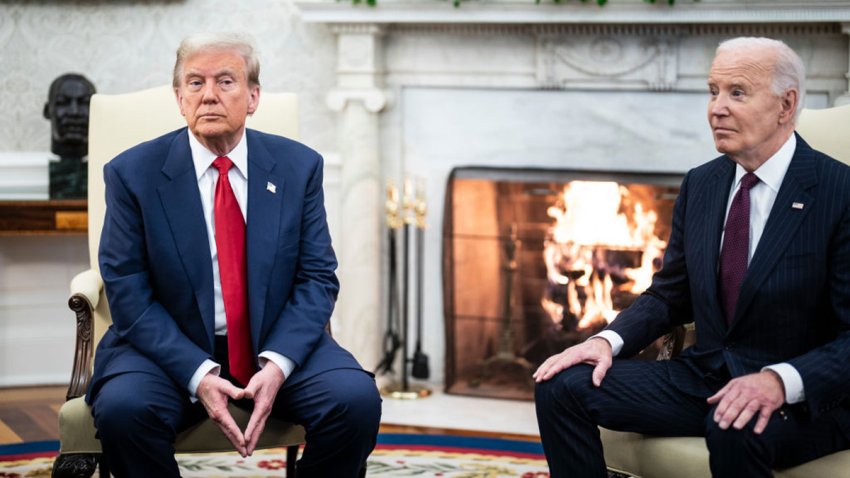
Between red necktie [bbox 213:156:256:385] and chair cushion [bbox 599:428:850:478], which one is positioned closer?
chair cushion [bbox 599:428:850:478]

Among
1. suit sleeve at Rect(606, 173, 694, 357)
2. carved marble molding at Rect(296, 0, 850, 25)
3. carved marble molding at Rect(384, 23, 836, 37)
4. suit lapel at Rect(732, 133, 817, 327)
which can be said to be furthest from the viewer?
carved marble molding at Rect(384, 23, 836, 37)

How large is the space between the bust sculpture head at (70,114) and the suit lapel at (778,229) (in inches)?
110

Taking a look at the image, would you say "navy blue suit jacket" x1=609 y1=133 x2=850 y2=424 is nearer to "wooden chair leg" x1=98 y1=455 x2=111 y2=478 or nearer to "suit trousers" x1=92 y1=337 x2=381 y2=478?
"suit trousers" x1=92 y1=337 x2=381 y2=478

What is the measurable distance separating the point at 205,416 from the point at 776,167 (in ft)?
4.28

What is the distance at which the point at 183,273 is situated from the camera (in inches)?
96.7

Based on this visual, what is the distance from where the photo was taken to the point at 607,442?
233cm

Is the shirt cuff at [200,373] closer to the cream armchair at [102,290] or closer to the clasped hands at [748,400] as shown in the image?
the cream armchair at [102,290]

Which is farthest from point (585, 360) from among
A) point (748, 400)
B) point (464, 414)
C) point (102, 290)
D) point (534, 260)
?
point (534, 260)

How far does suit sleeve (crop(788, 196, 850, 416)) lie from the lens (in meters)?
2.11

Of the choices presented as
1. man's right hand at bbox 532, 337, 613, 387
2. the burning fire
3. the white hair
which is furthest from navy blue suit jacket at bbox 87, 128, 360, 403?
the burning fire

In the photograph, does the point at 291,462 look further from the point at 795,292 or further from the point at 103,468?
the point at 795,292

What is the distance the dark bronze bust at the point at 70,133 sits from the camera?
424cm

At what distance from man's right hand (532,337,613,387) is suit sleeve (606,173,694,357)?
75 mm

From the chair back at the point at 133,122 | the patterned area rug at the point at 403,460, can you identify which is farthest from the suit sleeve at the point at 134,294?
the patterned area rug at the point at 403,460
